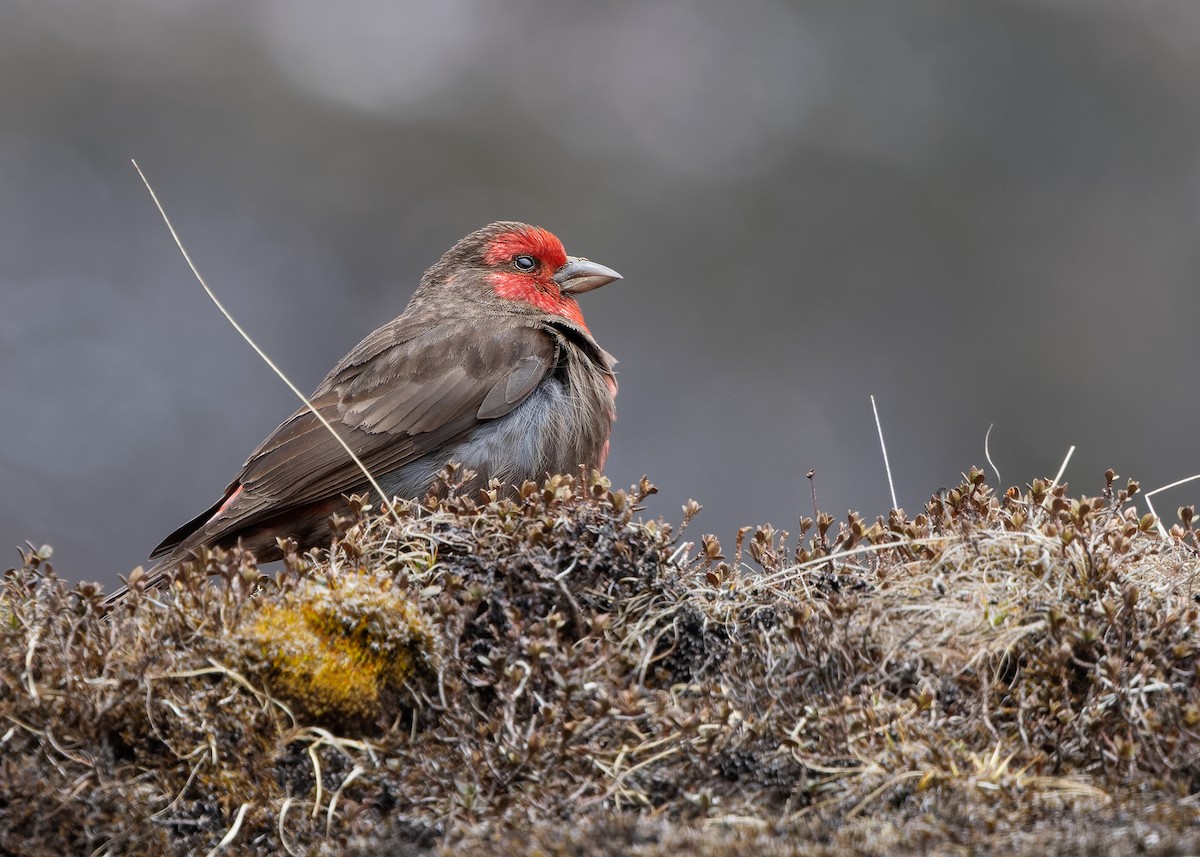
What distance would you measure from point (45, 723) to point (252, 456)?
2.72 m

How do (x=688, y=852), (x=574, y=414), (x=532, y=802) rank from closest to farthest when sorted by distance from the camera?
(x=688, y=852) → (x=532, y=802) → (x=574, y=414)

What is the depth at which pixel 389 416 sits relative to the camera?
5.11 metres

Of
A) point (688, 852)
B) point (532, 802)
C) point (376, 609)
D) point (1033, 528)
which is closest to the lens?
point (688, 852)

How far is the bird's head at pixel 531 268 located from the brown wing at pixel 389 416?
0.64 meters

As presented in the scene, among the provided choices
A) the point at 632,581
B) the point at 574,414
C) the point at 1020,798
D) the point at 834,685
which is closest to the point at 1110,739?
the point at 1020,798

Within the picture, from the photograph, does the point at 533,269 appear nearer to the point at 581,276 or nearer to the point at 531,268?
the point at 531,268

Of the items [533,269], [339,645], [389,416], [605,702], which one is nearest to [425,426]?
[389,416]

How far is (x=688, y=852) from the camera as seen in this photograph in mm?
1969

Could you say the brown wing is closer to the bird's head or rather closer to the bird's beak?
the bird's head

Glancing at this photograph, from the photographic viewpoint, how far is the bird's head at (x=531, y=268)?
6090 mm

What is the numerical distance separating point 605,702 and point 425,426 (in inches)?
107

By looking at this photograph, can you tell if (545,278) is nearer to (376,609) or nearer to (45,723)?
(376,609)

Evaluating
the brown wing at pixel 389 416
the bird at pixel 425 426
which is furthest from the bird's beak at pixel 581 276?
the brown wing at pixel 389 416

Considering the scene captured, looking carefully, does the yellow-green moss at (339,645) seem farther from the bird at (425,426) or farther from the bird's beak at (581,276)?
the bird's beak at (581,276)
